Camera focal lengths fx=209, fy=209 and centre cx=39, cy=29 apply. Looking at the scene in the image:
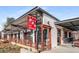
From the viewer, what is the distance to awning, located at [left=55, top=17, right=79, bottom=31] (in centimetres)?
304

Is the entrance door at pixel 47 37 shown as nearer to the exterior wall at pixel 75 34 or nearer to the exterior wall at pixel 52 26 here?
the exterior wall at pixel 52 26

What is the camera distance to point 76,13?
3.06m

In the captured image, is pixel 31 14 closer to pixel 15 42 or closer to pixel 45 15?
pixel 45 15

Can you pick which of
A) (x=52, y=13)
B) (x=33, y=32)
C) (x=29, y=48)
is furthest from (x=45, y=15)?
(x=29, y=48)

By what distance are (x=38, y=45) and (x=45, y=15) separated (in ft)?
1.50

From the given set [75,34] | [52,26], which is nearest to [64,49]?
[75,34]

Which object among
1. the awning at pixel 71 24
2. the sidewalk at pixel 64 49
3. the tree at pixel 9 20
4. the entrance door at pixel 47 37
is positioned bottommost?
the sidewalk at pixel 64 49

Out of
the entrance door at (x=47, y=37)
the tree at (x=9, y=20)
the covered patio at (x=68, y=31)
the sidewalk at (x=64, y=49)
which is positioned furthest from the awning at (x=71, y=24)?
the tree at (x=9, y=20)

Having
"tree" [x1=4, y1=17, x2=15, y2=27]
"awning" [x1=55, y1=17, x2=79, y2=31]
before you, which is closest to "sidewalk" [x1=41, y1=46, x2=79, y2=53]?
"awning" [x1=55, y1=17, x2=79, y2=31]

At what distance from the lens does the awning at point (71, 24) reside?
304cm

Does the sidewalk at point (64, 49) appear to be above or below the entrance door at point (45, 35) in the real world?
below

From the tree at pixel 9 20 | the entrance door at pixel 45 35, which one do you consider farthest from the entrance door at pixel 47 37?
the tree at pixel 9 20

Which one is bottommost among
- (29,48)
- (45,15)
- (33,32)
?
(29,48)

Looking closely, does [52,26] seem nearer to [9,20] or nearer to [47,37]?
[47,37]
